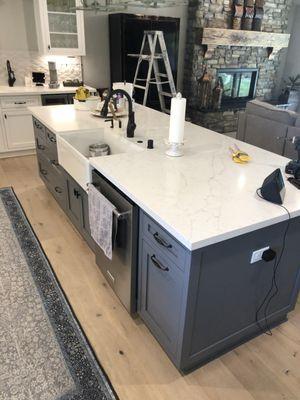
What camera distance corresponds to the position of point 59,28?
4.42 m

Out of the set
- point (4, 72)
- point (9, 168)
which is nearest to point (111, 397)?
point (9, 168)

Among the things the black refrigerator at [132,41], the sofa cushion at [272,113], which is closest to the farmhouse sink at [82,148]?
the sofa cushion at [272,113]

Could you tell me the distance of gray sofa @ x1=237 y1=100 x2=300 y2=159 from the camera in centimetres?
379

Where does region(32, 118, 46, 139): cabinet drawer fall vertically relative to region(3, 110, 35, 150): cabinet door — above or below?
above

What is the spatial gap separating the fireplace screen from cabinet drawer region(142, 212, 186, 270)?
17.6ft

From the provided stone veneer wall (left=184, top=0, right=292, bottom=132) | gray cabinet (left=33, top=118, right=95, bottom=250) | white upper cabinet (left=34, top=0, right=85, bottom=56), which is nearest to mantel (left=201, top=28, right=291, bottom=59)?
stone veneer wall (left=184, top=0, right=292, bottom=132)

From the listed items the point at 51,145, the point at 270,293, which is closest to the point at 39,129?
the point at 51,145

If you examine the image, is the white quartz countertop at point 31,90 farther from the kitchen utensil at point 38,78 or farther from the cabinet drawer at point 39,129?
the cabinet drawer at point 39,129

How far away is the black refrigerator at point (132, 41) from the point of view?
4.75m

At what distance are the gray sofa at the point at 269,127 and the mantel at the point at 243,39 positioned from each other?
196cm

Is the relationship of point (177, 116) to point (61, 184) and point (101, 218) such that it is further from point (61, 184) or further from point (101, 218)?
point (61, 184)

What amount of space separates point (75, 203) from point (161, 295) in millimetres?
1273

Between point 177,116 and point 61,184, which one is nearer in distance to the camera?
point 177,116

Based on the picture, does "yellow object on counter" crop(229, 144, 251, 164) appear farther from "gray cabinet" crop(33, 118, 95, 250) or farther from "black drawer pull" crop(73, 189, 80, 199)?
"black drawer pull" crop(73, 189, 80, 199)
